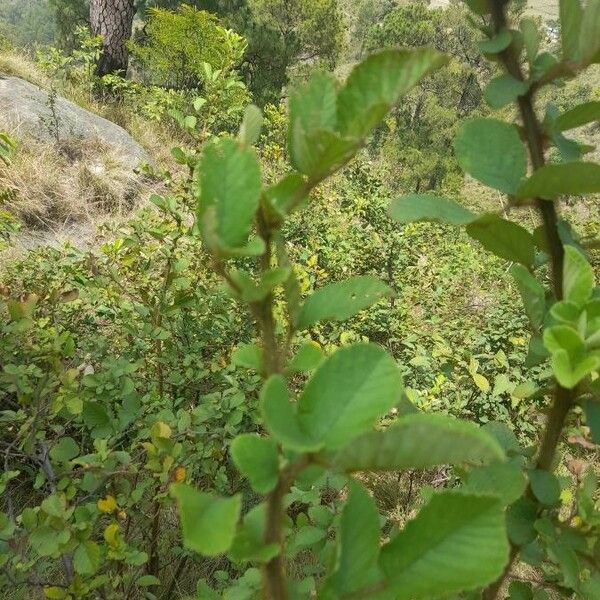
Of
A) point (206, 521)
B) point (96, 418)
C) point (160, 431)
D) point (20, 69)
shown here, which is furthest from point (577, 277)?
point (20, 69)

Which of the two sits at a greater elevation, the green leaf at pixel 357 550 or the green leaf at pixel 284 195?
the green leaf at pixel 284 195

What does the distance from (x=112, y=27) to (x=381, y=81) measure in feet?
22.2

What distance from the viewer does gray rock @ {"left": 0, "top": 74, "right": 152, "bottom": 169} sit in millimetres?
4484

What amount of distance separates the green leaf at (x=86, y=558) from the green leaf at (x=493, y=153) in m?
0.67

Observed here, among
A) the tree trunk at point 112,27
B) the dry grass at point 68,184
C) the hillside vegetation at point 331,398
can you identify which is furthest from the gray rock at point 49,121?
the hillside vegetation at point 331,398

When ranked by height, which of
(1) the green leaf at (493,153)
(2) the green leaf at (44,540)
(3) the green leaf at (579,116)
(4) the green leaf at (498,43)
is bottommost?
(2) the green leaf at (44,540)

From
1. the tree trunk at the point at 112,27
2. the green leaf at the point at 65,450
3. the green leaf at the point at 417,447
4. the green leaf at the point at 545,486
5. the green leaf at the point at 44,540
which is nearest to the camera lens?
the green leaf at the point at 417,447

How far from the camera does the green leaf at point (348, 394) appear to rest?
0.80 feet

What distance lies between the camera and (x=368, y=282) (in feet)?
1.16

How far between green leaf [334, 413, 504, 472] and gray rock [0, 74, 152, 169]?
14.7ft

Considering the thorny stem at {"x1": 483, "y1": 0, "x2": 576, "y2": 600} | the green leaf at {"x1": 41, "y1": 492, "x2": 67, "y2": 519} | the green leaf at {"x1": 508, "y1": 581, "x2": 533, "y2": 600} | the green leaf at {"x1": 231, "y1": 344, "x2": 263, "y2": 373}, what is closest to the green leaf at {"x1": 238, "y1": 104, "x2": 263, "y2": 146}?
the green leaf at {"x1": 231, "y1": 344, "x2": 263, "y2": 373}

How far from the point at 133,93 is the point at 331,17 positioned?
23.5 ft

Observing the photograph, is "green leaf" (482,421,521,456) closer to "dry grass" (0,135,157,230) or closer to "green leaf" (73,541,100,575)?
"green leaf" (73,541,100,575)

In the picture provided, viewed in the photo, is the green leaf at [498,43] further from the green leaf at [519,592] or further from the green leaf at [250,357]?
the green leaf at [519,592]
